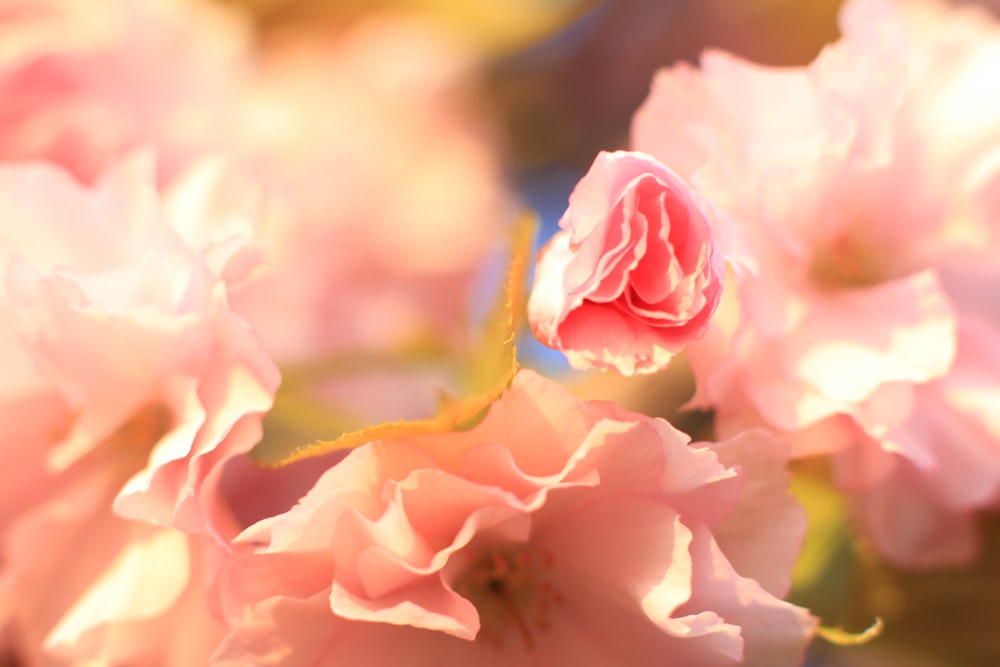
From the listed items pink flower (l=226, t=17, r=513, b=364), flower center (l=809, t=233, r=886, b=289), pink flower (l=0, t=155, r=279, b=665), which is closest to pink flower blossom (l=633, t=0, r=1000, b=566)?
flower center (l=809, t=233, r=886, b=289)

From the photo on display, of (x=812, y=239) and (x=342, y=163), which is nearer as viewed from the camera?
(x=812, y=239)

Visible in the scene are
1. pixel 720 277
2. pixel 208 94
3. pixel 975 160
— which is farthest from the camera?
pixel 208 94

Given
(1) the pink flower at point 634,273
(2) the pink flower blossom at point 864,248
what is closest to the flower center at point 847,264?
(2) the pink flower blossom at point 864,248

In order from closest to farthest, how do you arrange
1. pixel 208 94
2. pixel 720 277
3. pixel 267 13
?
1. pixel 720 277
2. pixel 208 94
3. pixel 267 13

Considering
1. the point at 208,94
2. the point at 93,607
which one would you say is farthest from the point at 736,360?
the point at 208,94

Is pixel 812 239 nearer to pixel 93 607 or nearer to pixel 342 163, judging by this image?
pixel 93 607

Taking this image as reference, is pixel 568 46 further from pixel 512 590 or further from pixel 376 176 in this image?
pixel 512 590

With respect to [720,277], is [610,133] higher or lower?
lower

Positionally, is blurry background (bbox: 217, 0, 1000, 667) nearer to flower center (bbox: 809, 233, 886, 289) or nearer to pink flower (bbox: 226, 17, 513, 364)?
pink flower (bbox: 226, 17, 513, 364)
